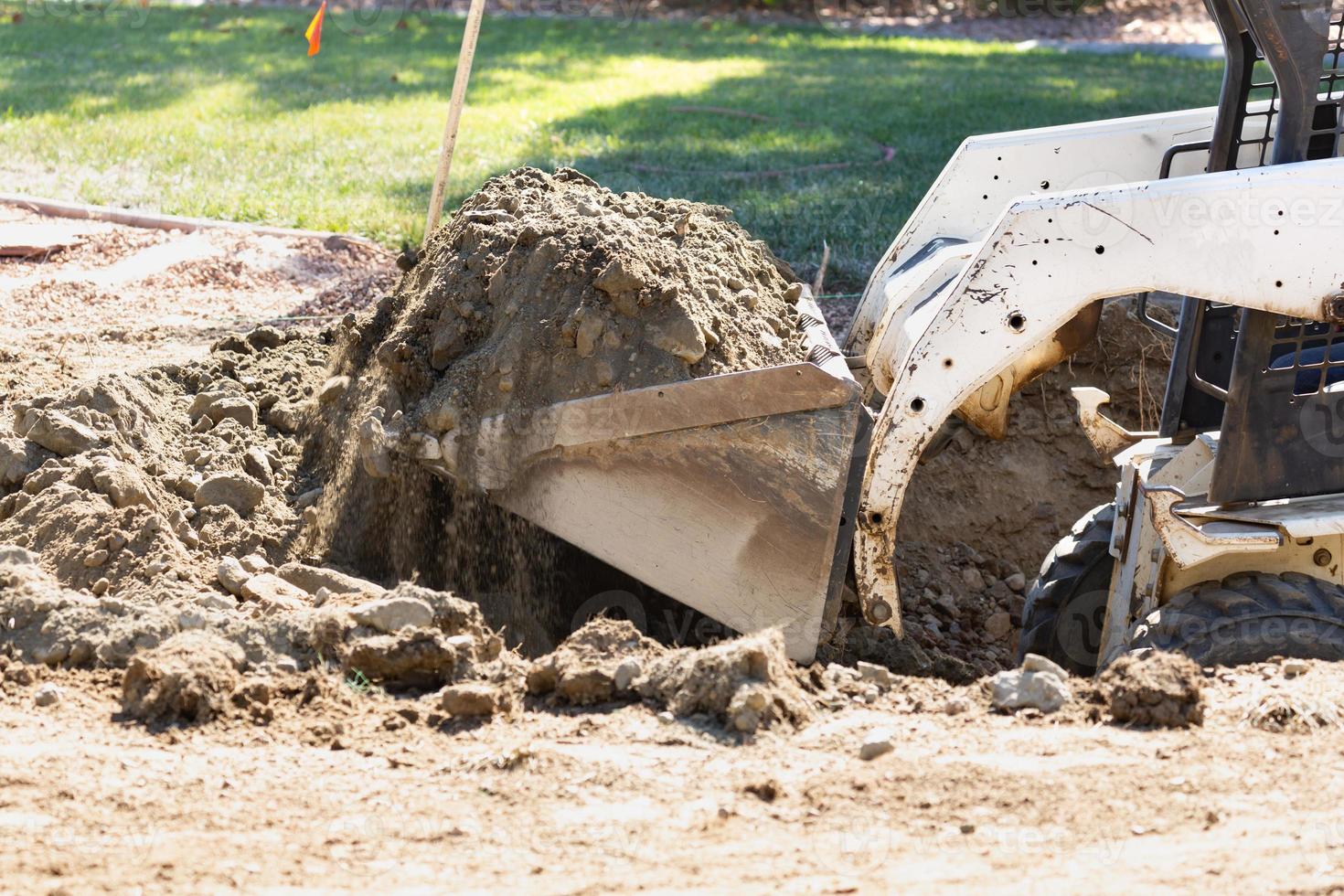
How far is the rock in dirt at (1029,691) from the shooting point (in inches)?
131

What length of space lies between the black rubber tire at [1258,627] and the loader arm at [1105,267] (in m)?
0.74

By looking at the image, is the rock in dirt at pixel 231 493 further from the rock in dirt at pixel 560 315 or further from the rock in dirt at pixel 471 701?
the rock in dirt at pixel 471 701

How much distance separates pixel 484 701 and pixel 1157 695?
154 cm

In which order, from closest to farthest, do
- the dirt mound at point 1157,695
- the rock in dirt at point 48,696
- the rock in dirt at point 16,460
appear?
the dirt mound at point 1157,695
the rock in dirt at point 48,696
the rock in dirt at point 16,460

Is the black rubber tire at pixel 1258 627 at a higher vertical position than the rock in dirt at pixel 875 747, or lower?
higher

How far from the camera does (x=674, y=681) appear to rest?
10.8ft

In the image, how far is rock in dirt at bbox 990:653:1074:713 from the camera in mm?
3316

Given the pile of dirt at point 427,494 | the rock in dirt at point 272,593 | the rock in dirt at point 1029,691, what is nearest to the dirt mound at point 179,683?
the pile of dirt at point 427,494

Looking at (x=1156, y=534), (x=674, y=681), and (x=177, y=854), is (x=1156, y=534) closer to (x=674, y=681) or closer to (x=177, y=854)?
(x=674, y=681)

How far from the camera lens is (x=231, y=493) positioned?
4.47 meters

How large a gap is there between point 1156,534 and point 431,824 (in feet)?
6.73

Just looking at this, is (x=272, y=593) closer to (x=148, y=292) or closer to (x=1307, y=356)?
(x=1307, y=356)

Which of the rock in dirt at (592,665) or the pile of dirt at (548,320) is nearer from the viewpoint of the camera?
the rock in dirt at (592,665)

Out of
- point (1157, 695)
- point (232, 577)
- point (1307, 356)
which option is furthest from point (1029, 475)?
point (232, 577)
